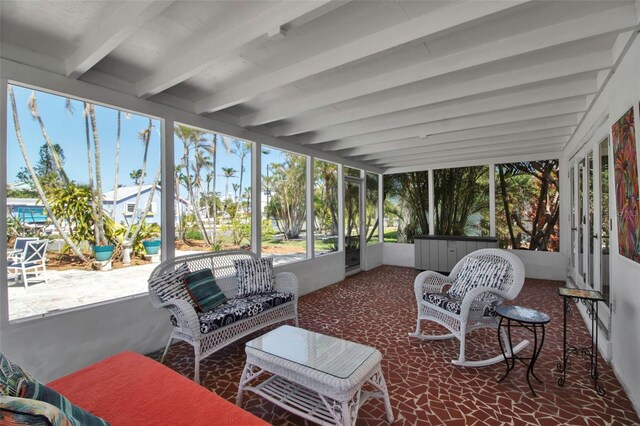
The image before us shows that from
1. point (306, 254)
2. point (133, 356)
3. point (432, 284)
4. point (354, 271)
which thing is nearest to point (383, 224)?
point (354, 271)

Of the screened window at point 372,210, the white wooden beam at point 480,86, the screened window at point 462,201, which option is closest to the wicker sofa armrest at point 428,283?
the white wooden beam at point 480,86

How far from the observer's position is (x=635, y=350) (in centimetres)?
210

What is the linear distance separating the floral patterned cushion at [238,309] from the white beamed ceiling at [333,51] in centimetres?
214

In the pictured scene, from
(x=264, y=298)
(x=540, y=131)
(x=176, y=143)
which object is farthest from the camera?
(x=540, y=131)

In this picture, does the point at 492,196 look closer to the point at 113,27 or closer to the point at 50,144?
the point at 113,27

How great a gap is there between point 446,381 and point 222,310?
2090 mm

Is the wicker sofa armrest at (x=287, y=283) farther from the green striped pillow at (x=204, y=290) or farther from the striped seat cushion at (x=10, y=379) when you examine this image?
the striped seat cushion at (x=10, y=379)

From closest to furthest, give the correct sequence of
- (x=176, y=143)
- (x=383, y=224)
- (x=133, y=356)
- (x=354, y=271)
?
(x=133, y=356), (x=176, y=143), (x=354, y=271), (x=383, y=224)

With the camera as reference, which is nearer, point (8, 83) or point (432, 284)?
point (8, 83)

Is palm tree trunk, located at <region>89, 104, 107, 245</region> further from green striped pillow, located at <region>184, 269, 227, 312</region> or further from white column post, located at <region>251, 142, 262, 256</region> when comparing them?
white column post, located at <region>251, 142, 262, 256</region>

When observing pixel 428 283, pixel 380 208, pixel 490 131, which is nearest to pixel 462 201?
pixel 380 208

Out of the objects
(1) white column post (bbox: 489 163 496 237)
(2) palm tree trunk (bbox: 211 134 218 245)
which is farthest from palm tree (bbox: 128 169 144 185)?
(1) white column post (bbox: 489 163 496 237)

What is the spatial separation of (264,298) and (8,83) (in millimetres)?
2831

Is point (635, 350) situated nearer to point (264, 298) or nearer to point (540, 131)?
point (264, 298)
